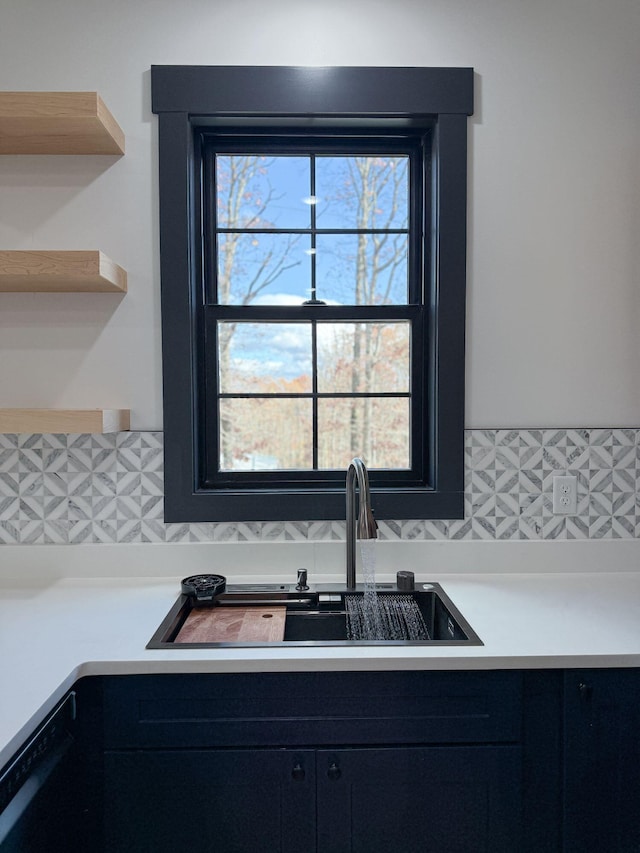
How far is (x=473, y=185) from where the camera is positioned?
6.50ft

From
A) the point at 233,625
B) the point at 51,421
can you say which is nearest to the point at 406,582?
the point at 233,625

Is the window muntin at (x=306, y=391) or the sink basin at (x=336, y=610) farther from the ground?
the window muntin at (x=306, y=391)

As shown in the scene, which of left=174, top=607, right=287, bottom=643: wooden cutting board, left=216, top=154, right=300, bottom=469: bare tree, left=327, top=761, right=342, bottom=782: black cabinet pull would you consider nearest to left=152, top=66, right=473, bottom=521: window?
left=216, top=154, right=300, bottom=469: bare tree

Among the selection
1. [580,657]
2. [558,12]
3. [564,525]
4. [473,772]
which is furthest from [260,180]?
[473,772]

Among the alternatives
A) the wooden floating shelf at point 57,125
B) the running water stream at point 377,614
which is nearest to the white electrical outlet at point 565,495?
the running water stream at point 377,614

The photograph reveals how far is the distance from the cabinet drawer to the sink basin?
0.27 m

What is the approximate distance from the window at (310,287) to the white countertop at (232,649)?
0.35 m

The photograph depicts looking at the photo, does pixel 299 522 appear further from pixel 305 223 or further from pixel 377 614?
pixel 305 223

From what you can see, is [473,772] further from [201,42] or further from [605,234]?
[201,42]

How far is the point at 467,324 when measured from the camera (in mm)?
1996

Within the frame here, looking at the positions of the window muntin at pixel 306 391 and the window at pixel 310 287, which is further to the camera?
the window muntin at pixel 306 391

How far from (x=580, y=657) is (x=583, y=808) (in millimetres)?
347

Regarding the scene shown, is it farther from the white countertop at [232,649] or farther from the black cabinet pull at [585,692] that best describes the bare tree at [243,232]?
the black cabinet pull at [585,692]

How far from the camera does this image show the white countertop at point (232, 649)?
51.0 inches
